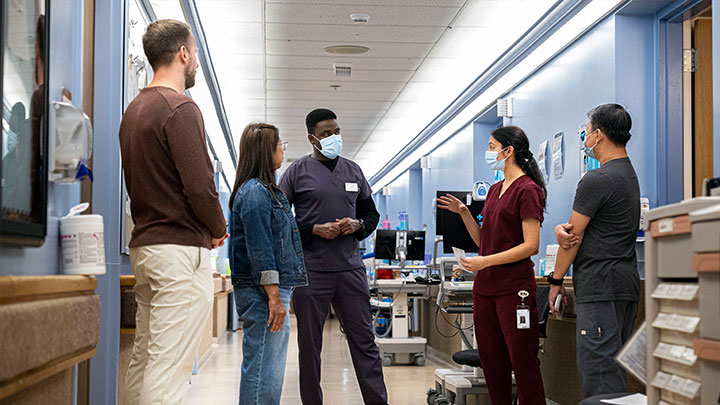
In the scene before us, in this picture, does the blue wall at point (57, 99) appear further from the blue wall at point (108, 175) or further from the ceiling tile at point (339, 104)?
the ceiling tile at point (339, 104)

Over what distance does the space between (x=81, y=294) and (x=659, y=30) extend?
11.6 ft

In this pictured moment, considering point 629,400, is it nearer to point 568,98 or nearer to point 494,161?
point 494,161

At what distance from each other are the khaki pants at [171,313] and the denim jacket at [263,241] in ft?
1.77

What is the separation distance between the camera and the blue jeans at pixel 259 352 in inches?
111

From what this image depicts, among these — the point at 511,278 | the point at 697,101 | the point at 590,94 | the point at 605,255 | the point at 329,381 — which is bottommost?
the point at 329,381

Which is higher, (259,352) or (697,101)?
(697,101)

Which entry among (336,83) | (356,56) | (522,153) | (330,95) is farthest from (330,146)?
(330,95)

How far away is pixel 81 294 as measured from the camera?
2.18 meters

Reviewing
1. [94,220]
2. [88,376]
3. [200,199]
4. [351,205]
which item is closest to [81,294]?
[94,220]

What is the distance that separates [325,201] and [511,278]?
97 centimetres

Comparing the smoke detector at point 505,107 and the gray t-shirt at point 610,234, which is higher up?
the smoke detector at point 505,107

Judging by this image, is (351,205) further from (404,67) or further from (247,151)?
(404,67)

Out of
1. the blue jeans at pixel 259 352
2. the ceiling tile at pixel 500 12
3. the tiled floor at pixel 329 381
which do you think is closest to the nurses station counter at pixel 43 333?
the blue jeans at pixel 259 352

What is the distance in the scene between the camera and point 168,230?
2.22 metres
